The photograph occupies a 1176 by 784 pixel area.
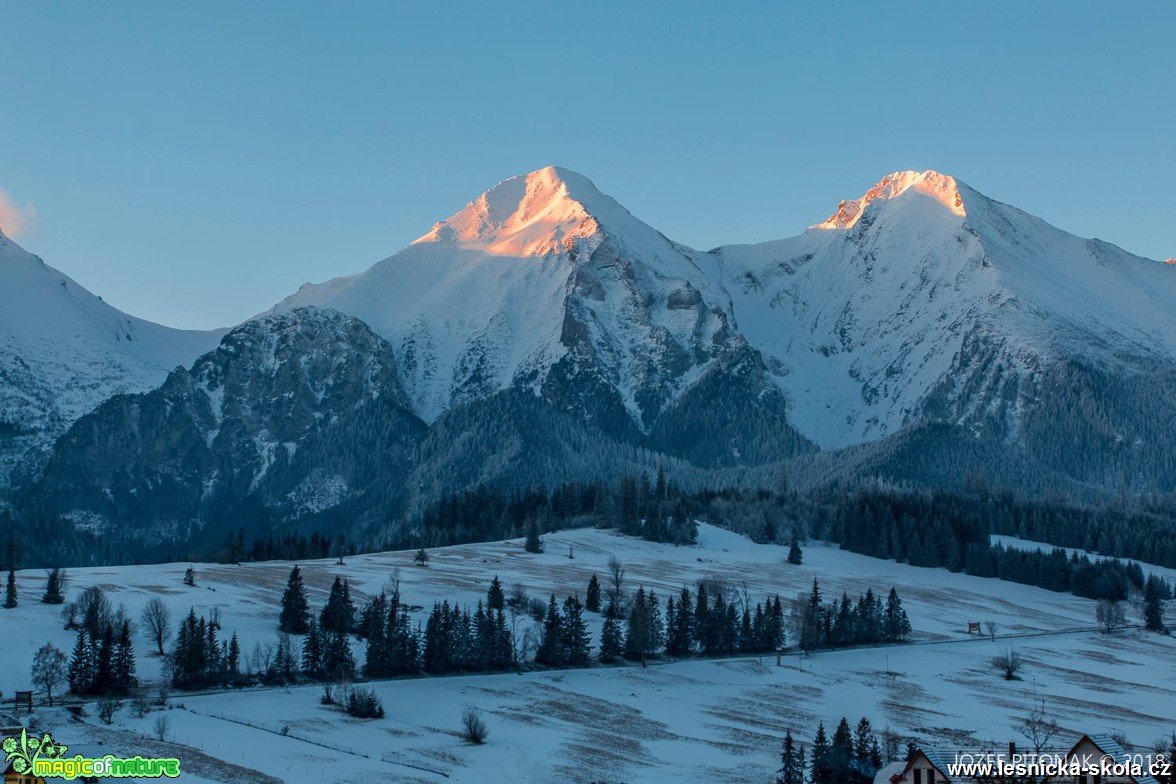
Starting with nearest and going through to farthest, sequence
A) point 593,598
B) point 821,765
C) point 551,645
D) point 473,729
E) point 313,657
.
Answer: point 821,765 → point 473,729 → point 313,657 → point 551,645 → point 593,598

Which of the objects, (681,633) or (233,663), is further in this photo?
(681,633)

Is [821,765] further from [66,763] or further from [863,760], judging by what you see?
[66,763]

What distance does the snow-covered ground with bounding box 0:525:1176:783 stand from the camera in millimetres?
103000

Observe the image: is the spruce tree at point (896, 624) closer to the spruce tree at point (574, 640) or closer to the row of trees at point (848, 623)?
the row of trees at point (848, 623)

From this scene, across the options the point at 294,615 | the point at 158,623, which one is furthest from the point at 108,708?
the point at 294,615

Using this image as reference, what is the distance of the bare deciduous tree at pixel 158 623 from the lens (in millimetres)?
138500

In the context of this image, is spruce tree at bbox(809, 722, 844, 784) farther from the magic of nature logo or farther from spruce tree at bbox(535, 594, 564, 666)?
spruce tree at bbox(535, 594, 564, 666)

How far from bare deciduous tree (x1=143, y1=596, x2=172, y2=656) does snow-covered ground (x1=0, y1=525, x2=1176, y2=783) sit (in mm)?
2320

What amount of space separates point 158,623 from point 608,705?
47.4 metres

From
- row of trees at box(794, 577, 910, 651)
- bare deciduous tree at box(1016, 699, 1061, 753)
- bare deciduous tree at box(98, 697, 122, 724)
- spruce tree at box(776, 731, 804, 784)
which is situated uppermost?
row of trees at box(794, 577, 910, 651)

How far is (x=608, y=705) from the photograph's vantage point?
5054 inches

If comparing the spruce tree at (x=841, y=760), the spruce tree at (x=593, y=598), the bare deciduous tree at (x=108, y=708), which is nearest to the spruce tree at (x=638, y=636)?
the spruce tree at (x=593, y=598)

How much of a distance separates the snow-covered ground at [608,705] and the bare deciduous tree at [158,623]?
2.32 m

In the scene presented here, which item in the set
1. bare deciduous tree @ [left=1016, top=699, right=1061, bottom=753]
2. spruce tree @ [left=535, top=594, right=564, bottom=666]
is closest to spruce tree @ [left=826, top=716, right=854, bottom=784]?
bare deciduous tree @ [left=1016, top=699, right=1061, bottom=753]
